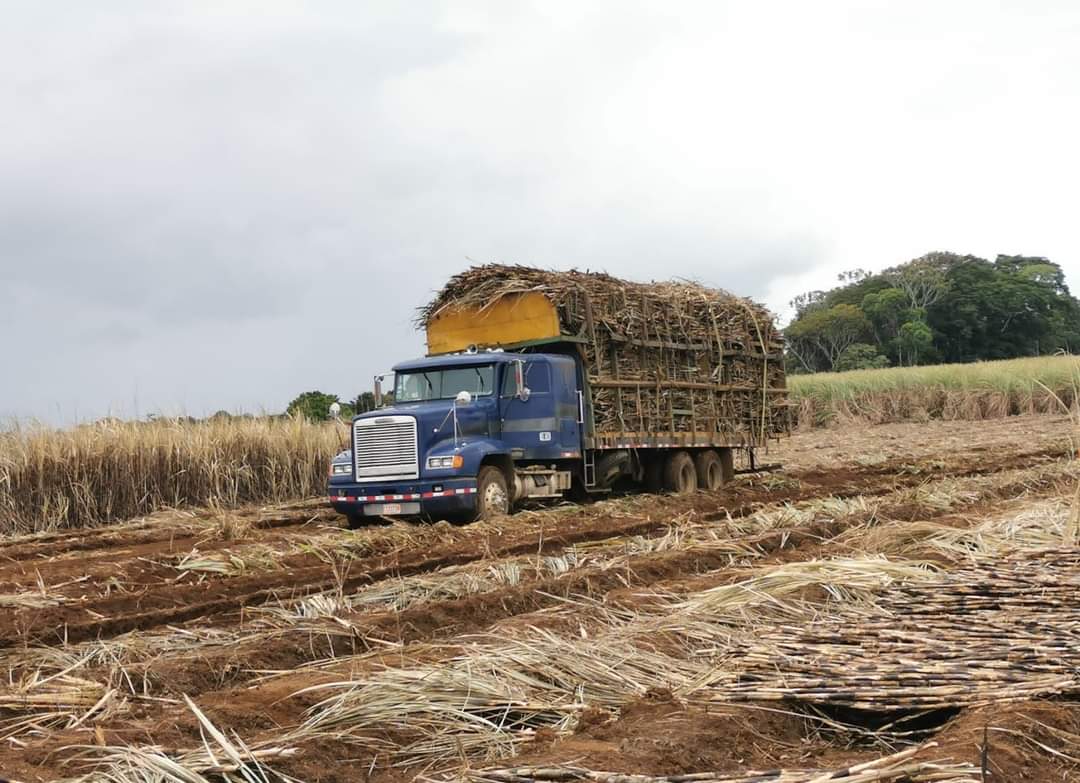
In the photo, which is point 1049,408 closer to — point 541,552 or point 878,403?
point 878,403

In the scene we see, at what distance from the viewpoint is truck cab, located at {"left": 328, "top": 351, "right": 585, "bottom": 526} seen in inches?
594

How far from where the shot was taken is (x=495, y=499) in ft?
51.1

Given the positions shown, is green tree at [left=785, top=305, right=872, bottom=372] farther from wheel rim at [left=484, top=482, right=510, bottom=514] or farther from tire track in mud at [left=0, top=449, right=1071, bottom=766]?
tire track in mud at [left=0, top=449, right=1071, bottom=766]

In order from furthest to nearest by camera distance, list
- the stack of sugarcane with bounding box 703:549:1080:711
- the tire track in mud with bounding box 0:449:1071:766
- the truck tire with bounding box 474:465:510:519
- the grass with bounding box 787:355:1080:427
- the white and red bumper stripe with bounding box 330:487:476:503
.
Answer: the grass with bounding box 787:355:1080:427, the truck tire with bounding box 474:465:510:519, the white and red bumper stripe with bounding box 330:487:476:503, the tire track in mud with bounding box 0:449:1071:766, the stack of sugarcane with bounding box 703:549:1080:711

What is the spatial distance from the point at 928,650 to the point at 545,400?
36.6 ft

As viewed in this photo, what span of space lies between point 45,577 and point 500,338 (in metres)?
8.23

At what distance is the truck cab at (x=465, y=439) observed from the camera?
15.1 m

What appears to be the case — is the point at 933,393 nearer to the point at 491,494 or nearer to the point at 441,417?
the point at 491,494

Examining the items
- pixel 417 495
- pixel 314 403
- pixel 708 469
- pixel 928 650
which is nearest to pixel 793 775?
pixel 928 650

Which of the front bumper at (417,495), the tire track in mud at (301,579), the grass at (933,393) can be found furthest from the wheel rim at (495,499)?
the grass at (933,393)

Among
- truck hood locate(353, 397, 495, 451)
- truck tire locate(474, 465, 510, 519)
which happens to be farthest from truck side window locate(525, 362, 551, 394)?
truck tire locate(474, 465, 510, 519)

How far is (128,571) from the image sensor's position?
36.8ft

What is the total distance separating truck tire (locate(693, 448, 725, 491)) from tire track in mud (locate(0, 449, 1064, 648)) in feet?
9.94

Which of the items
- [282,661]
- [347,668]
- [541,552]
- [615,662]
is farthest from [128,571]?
[615,662]
